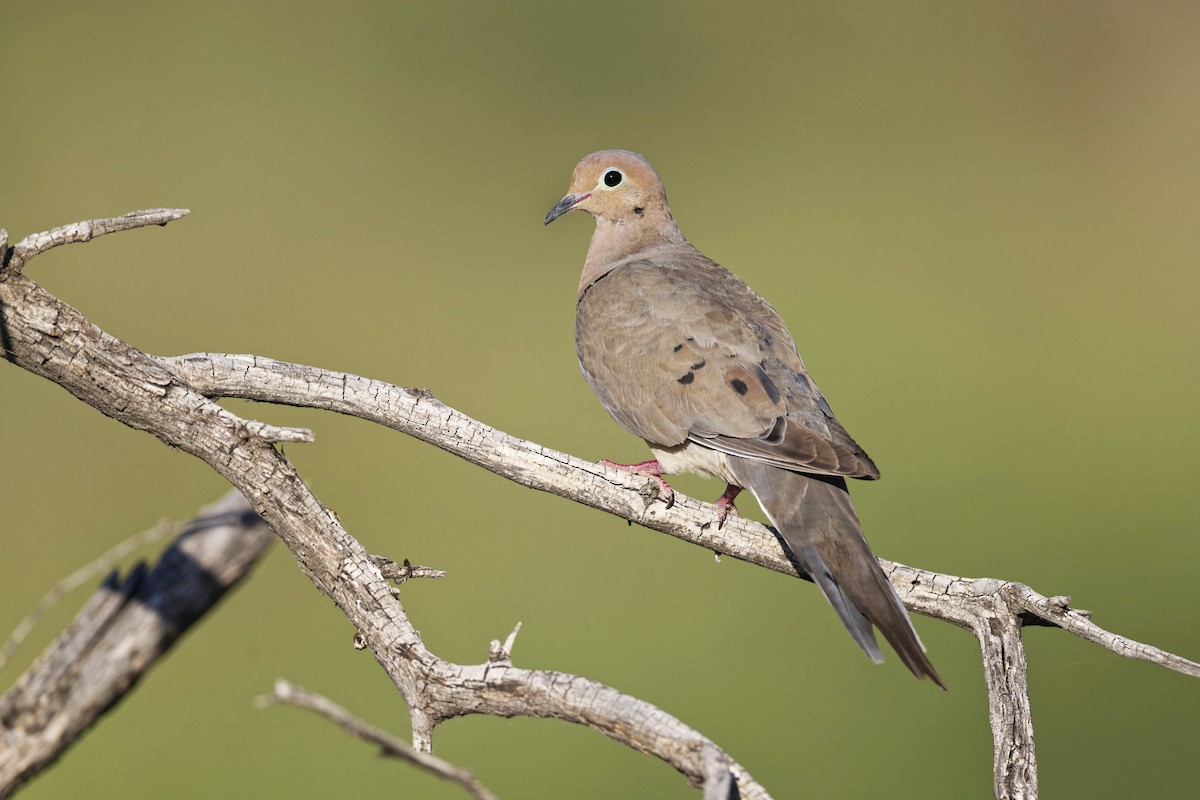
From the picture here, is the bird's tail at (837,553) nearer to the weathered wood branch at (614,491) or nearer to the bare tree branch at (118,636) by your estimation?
the weathered wood branch at (614,491)

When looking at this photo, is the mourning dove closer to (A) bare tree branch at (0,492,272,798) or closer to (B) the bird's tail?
(B) the bird's tail

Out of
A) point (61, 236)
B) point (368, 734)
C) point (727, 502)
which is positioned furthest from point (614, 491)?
point (61, 236)

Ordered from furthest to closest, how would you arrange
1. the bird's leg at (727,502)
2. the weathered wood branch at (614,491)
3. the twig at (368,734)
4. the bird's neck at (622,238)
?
1. the bird's neck at (622,238)
2. the bird's leg at (727,502)
3. the weathered wood branch at (614,491)
4. the twig at (368,734)

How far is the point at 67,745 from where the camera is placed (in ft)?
9.59

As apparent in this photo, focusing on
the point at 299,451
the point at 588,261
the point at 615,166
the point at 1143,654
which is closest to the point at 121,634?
the point at 588,261

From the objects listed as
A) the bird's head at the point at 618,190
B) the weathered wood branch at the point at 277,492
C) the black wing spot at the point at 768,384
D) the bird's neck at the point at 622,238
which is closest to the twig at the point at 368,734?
the weathered wood branch at the point at 277,492

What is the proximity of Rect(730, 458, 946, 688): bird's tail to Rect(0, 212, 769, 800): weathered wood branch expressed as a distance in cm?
52

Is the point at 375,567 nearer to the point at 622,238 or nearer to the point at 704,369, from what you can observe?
the point at 704,369

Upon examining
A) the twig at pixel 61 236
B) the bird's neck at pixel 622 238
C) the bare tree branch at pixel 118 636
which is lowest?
the bare tree branch at pixel 118 636

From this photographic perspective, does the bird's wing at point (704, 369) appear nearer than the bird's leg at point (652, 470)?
No

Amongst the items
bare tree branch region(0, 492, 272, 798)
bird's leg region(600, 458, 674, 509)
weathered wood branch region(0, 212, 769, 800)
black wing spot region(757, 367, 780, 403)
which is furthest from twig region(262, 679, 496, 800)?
bare tree branch region(0, 492, 272, 798)

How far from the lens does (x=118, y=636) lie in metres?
2.99

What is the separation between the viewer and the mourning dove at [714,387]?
7.22 ft

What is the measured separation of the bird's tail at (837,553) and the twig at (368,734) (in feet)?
2.57
